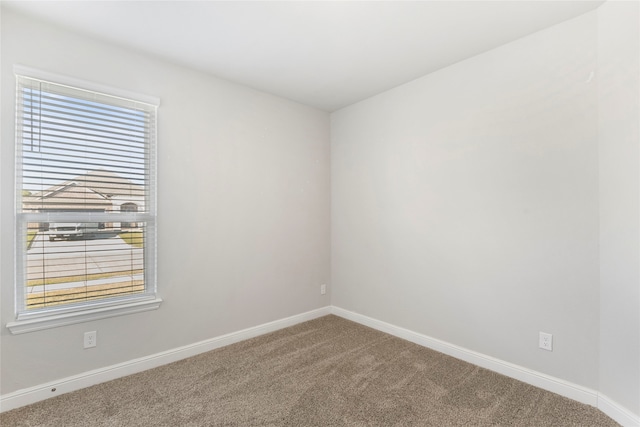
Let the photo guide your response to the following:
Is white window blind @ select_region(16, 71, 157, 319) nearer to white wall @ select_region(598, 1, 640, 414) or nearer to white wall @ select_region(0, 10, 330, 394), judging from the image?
white wall @ select_region(0, 10, 330, 394)

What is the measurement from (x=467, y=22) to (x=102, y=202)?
9.31 ft

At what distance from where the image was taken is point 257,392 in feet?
6.99

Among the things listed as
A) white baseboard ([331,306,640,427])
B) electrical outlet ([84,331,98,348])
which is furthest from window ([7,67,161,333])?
white baseboard ([331,306,640,427])

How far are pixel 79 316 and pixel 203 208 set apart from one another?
1160mm

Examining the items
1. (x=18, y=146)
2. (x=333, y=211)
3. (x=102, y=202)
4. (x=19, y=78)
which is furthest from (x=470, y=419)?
(x=19, y=78)

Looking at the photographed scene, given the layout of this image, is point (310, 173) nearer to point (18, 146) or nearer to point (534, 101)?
point (534, 101)

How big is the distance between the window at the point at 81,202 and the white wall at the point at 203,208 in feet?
0.23

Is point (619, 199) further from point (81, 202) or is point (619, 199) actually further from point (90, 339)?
point (90, 339)

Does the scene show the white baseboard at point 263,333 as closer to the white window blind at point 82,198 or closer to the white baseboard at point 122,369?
the white baseboard at point 122,369

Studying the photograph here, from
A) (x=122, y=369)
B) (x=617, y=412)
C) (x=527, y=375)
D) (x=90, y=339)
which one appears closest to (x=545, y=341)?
(x=527, y=375)

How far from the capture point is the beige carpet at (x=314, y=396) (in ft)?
6.07

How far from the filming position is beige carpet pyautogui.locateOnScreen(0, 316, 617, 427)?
6.07 feet

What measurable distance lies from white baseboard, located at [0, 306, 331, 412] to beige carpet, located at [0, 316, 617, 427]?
0.05 m

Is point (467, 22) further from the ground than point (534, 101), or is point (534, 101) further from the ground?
point (467, 22)
